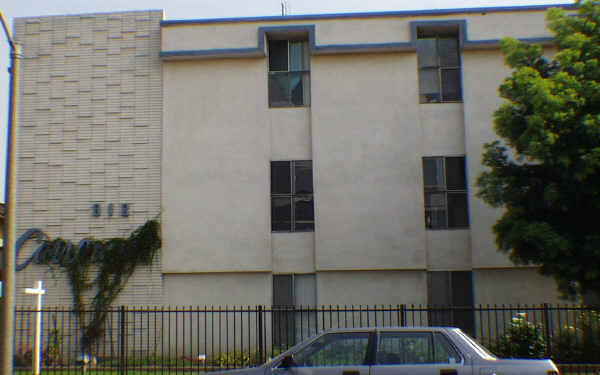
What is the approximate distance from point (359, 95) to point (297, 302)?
616 cm

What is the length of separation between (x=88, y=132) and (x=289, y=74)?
242 inches

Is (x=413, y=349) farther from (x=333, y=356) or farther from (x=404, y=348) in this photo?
Answer: (x=333, y=356)

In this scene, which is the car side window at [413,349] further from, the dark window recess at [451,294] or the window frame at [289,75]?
the window frame at [289,75]

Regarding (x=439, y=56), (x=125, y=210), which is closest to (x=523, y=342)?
(x=439, y=56)

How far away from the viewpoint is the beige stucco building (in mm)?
17547

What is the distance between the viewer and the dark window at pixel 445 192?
1783cm

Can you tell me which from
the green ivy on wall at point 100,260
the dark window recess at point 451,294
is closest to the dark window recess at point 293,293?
the dark window recess at point 451,294

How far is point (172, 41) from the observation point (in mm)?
18469

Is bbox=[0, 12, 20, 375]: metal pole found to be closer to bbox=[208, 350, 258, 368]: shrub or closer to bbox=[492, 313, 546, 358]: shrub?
bbox=[208, 350, 258, 368]: shrub

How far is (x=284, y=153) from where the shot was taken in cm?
1825

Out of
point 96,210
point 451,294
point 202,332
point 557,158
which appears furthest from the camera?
point 96,210

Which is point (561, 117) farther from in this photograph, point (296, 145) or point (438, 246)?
point (296, 145)

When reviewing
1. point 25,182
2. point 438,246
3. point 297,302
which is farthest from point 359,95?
point 25,182

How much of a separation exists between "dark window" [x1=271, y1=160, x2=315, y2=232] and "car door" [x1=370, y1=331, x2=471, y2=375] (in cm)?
910
